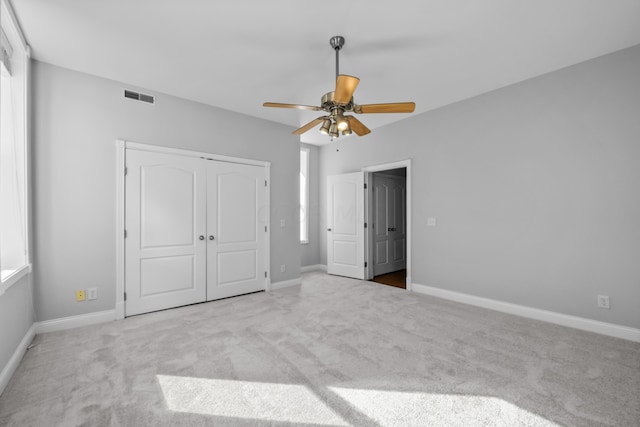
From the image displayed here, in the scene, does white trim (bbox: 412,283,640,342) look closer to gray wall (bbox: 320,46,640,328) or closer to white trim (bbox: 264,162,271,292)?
gray wall (bbox: 320,46,640,328)

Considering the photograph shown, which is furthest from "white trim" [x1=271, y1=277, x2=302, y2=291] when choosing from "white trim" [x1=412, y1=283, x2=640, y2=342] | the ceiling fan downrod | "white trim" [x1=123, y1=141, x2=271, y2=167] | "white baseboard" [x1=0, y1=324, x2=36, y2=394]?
the ceiling fan downrod

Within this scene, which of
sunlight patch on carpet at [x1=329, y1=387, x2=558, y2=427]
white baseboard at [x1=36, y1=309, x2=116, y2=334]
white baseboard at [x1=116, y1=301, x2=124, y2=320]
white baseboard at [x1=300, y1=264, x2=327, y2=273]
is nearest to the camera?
sunlight patch on carpet at [x1=329, y1=387, x2=558, y2=427]

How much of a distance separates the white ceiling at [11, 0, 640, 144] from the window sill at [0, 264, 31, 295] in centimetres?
204

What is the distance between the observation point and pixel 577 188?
296 cm

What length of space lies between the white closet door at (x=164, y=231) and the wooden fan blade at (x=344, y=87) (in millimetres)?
2404

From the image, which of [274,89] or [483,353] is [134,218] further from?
[483,353]

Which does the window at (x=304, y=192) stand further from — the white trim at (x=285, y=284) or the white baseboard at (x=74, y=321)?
the white baseboard at (x=74, y=321)

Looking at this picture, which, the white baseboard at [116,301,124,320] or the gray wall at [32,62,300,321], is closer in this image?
the gray wall at [32,62,300,321]

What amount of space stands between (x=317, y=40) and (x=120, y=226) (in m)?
2.93

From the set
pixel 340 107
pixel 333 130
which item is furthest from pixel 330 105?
pixel 333 130

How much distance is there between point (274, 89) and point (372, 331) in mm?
3028

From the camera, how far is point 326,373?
211 centimetres

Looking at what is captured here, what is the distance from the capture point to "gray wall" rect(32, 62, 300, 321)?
2855 mm

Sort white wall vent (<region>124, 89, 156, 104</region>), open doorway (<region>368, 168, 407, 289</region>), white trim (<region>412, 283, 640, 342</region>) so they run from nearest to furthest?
white trim (<region>412, 283, 640, 342</region>) < white wall vent (<region>124, 89, 156, 104</region>) < open doorway (<region>368, 168, 407, 289</region>)
